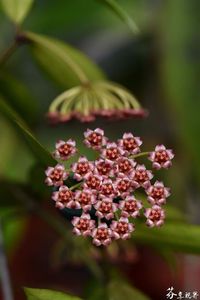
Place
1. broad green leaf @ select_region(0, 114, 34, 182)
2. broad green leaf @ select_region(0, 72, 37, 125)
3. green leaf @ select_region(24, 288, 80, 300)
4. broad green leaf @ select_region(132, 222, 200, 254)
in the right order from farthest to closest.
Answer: broad green leaf @ select_region(0, 114, 34, 182), broad green leaf @ select_region(0, 72, 37, 125), broad green leaf @ select_region(132, 222, 200, 254), green leaf @ select_region(24, 288, 80, 300)

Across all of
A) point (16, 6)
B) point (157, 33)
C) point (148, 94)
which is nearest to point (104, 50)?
point (148, 94)

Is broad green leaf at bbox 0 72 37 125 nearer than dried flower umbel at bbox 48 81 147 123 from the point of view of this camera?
No

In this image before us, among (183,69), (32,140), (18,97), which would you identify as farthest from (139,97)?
(32,140)

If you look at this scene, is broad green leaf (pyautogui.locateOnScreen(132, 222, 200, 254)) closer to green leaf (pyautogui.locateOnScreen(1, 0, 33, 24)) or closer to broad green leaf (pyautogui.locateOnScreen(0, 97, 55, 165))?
broad green leaf (pyautogui.locateOnScreen(0, 97, 55, 165))

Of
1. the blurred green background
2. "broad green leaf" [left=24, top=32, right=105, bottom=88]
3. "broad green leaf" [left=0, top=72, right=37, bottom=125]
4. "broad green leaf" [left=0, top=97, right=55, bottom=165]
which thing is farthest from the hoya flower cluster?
the blurred green background

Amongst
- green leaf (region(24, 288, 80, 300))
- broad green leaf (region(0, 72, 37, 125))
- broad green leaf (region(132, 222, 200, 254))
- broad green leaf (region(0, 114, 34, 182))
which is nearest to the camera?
green leaf (region(24, 288, 80, 300))

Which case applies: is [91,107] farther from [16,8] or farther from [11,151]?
[11,151]
